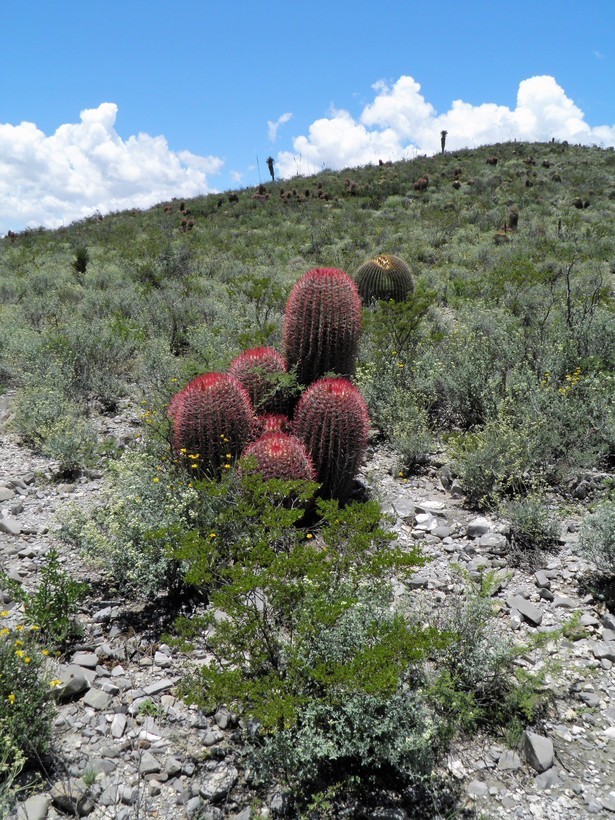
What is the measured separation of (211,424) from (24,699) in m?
2.31

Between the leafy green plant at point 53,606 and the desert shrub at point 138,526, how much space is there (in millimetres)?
376

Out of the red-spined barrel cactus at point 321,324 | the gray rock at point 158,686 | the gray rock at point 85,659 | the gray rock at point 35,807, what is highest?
the red-spined barrel cactus at point 321,324

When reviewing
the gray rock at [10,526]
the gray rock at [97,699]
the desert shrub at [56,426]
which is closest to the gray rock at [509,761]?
the gray rock at [97,699]

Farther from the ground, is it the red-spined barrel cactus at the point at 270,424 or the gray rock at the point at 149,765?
the red-spined barrel cactus at the point at 270,424

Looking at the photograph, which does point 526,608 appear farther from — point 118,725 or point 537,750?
point 118,725

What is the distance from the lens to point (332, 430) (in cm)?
471

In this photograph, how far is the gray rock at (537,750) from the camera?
2744mm

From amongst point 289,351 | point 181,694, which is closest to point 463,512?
point 289,351

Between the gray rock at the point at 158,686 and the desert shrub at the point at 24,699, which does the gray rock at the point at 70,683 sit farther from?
the gray rock at the point at 158,686

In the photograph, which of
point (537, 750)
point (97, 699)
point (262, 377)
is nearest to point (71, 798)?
point (97, 699)

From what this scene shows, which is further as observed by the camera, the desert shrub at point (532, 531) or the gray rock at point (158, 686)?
the desert shrub at point (532, 531)

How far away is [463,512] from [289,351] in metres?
2.22

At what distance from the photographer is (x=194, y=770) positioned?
272 centimetres

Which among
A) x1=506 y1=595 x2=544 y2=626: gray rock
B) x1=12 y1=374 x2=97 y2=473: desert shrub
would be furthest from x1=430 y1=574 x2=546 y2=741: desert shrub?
x1=12 y1=374 x2=97 y2=473: desert shrub
